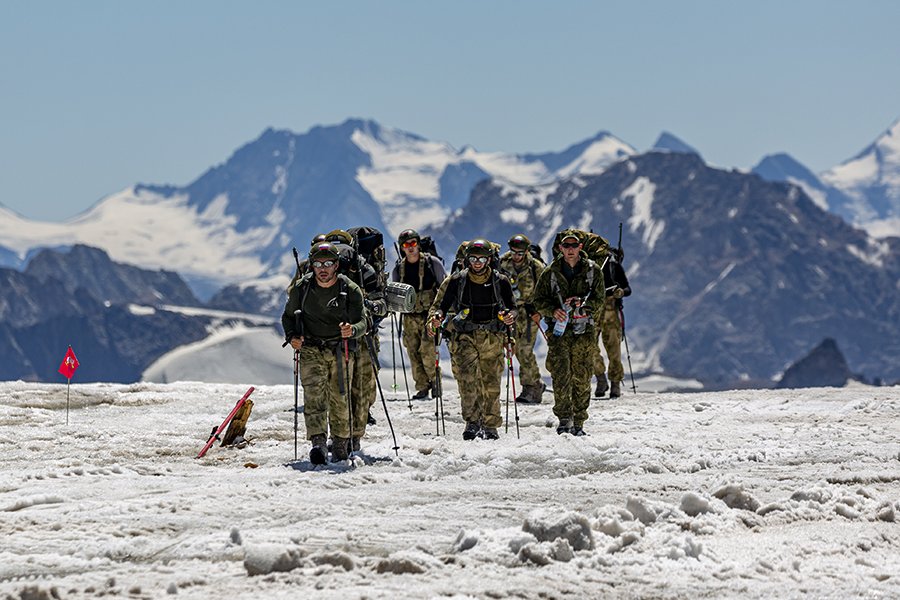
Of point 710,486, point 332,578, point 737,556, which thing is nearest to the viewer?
point 332,578

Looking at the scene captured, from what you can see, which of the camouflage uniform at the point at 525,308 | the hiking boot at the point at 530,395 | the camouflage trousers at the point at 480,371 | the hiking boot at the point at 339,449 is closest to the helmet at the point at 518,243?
the camouflage uniform at the point at 525,308

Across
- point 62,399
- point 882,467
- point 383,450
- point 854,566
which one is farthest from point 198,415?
point 854,566

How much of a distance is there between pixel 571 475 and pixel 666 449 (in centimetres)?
182

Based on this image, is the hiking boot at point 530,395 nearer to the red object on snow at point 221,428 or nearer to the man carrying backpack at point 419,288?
the man carrying backpack at point 419,288

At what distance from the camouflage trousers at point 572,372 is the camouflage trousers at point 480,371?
0.82 meters

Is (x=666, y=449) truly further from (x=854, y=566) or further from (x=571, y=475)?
(x=854, y=566)

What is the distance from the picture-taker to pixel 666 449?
1443 cm

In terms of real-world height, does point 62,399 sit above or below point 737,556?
→ above

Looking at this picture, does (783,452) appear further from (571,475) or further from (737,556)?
(737,556)

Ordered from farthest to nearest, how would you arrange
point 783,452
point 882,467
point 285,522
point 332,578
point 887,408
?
1. point 887,408
2. point 783,452
3. point 882,467
4. point 285,522
5. point 332,578

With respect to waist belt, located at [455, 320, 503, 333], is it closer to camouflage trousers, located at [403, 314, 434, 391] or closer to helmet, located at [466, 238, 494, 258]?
helmet, located at [466, 238, 494, 258]

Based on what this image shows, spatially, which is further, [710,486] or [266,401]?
[266,401]

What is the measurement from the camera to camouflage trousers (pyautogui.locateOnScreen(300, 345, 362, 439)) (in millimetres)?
13820

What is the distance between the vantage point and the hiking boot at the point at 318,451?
44.8 ft
